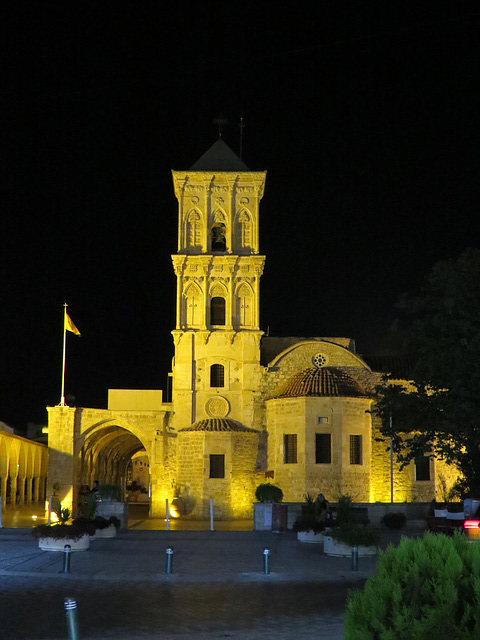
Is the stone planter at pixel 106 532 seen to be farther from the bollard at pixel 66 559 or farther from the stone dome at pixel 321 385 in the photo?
the stone dome at pixel 321 385

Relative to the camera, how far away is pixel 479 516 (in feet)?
64.2

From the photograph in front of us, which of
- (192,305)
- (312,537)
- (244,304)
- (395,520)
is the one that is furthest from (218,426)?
(312,537)

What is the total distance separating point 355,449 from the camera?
38.1 metres

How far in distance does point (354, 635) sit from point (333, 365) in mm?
34681

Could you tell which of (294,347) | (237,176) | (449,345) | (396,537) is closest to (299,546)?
(396,537)

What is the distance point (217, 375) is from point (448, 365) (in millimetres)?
17284

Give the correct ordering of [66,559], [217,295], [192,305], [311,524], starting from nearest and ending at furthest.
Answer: [66,559], [311,524], [192,305], [217,295]

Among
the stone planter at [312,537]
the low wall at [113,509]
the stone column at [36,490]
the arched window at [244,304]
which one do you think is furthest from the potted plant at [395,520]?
the stone column at [36,490]

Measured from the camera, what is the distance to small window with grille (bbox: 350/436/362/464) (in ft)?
124

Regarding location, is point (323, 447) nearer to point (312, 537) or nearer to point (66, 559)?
point (312, 537)

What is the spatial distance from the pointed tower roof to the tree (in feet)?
59.9

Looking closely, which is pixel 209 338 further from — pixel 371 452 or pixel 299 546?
pixel 299 546

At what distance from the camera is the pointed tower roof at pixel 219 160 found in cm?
4316

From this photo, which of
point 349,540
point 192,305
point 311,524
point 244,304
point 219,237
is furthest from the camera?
point 219,237
